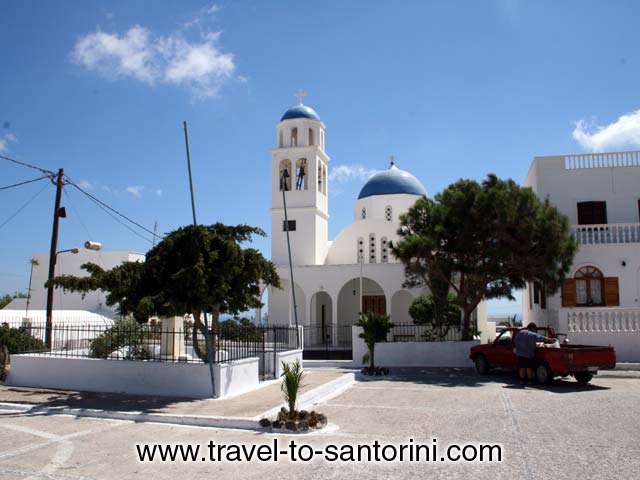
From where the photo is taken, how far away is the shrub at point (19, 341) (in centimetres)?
1738

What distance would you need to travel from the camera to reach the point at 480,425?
31.9 feet

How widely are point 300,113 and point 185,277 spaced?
1909 centimetres

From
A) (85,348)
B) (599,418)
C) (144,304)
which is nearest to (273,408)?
(144,304)

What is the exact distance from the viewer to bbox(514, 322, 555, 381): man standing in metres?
14.4

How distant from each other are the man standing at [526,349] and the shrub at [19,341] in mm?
13521

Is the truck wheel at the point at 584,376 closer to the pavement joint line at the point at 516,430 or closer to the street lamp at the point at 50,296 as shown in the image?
the pavement joint line at the point at 516,430

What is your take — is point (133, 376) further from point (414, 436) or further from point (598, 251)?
point (598, 251)

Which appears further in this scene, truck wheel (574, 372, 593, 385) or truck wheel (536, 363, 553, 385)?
truck wheel (574, 372, 593, 385)

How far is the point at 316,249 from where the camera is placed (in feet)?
94.5

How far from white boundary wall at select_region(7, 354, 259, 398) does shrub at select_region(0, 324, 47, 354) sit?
2.09 meters

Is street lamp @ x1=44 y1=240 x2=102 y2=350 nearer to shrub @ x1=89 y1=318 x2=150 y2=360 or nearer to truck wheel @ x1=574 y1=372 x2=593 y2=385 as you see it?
A: shrub @ x1=89 y1=318 x2=150 y2=360

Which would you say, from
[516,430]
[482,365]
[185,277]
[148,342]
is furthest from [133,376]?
[482,365]

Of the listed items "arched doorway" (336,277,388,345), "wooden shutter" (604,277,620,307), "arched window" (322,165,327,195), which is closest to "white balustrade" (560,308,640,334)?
"wooden shutter" (604,277,620,307)

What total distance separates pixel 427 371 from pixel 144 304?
9946 millimetres
